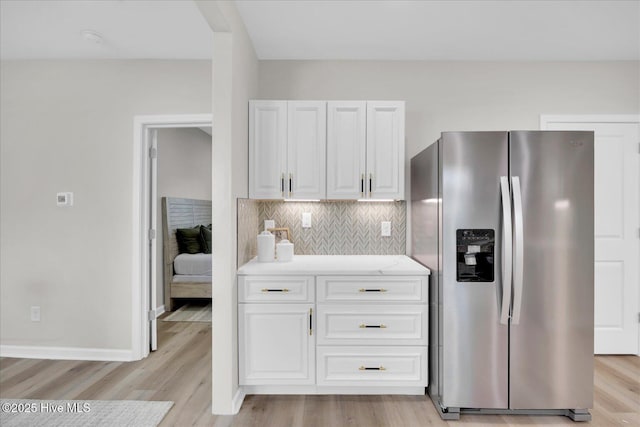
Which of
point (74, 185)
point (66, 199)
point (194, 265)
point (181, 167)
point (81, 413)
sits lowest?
point (81, 413)

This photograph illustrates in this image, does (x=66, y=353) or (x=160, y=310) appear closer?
(x=66, y=353)

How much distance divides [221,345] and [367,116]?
6.27 ft

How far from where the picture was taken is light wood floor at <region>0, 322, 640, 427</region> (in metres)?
2.12

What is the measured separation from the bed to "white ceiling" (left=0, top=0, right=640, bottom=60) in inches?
84.4

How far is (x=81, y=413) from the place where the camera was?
219 centimetres

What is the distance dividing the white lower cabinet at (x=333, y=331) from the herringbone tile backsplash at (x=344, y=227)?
71 cm

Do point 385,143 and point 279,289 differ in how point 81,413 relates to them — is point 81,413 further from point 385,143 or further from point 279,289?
point 385,143

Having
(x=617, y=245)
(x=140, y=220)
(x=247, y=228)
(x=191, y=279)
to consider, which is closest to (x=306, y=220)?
(x=247, y=228)

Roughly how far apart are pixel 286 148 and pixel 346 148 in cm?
46

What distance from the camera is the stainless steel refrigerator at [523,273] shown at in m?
2.09

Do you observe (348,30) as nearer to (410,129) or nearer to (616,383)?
(410,129)

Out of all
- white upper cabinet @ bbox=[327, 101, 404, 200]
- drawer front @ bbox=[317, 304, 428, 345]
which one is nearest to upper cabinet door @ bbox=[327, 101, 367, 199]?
white upper cabinet @ bbox=[327, 101, 404, 200]

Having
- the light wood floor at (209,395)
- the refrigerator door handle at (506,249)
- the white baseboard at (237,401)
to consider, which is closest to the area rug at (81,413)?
the light wood floor at (209,395)

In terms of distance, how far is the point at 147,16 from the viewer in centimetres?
238
